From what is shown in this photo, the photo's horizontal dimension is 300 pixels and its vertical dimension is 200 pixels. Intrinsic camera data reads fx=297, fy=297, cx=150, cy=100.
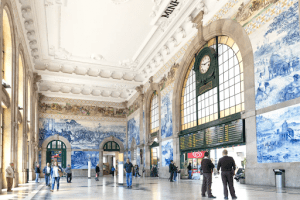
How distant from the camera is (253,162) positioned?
1209cm

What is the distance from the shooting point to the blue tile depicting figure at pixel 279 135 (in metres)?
10.1

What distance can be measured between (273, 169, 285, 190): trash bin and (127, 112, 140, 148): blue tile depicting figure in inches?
804

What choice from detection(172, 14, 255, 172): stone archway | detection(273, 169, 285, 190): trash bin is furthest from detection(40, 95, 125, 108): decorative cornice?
detection(273, 169, 285, 190): trash bin

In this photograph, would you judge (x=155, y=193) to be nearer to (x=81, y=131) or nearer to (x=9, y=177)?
(x=9, y=177)

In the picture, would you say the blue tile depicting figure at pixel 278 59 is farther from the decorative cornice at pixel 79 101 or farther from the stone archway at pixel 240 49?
the decorative cornice at pixel 79 101

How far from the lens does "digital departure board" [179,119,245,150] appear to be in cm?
1347

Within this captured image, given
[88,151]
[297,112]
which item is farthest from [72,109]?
[297,112]

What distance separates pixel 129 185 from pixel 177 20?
1023cm

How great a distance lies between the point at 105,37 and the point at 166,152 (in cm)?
939

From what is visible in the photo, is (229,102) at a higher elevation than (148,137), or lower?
higher

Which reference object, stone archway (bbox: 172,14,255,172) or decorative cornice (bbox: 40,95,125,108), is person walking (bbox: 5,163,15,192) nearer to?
stone archway (bbox: 172,14,255,172)

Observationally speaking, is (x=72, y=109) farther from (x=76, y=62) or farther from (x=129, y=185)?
(x=129, y=185)

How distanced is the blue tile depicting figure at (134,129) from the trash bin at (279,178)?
20.4 m

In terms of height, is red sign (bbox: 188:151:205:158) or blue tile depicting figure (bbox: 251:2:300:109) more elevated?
blue tile depicting figure (bbox: 251:2:300:109)
